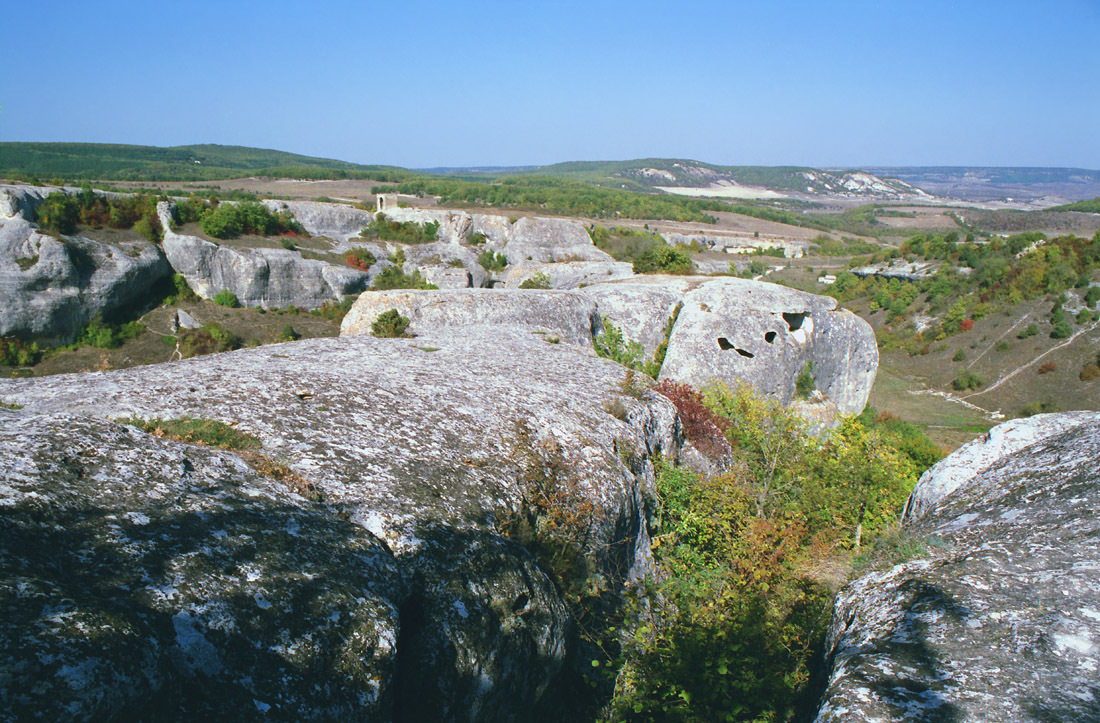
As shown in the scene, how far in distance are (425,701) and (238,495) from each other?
7.67ft

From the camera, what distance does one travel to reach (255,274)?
3866 centimetres

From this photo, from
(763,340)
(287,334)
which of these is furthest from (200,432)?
(287,334)

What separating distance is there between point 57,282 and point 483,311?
2727 cm

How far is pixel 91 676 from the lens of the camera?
2.76 m

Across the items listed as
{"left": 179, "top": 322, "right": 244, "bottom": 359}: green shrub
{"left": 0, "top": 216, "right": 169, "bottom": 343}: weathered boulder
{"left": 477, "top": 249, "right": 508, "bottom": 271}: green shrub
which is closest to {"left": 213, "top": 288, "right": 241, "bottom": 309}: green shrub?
{"left": 179, "top": 322, "right": 244, "bottom": 359}: green shrub

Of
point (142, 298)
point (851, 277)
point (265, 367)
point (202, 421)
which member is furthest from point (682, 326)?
point (851, 277)

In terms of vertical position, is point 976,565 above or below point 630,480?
above

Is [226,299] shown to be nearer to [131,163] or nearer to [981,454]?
[981,454]

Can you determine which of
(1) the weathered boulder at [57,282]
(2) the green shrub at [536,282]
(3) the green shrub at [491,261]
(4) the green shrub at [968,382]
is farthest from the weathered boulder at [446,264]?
(4) the green shrub at [968,382]

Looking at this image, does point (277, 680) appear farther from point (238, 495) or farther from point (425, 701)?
point (238, 495)

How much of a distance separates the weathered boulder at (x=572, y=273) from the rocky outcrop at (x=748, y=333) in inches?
173

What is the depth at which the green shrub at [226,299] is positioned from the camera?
37875 mm

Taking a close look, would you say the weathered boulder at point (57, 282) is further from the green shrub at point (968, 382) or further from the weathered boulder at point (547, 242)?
the green shrub at point (968, 382)

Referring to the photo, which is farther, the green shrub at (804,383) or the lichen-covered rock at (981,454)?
the green shrub at (804,383)
